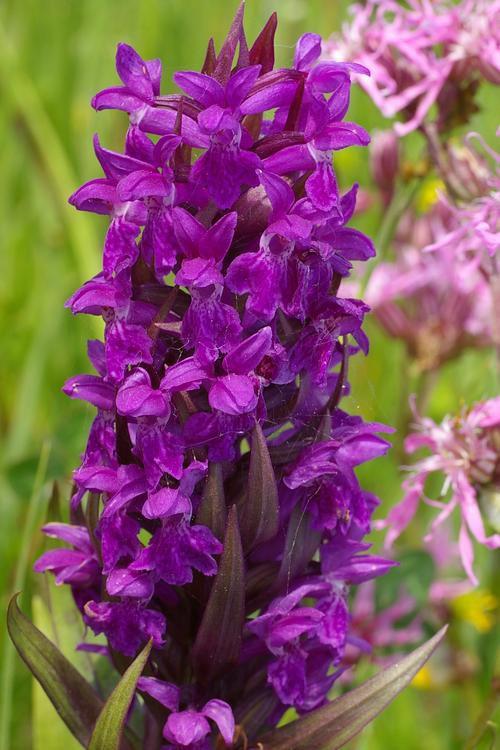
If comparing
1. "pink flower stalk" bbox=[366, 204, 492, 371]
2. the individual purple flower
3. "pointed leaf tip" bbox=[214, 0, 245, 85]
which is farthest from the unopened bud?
the individual purple flower

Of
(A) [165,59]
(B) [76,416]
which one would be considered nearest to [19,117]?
(A) [165,59]

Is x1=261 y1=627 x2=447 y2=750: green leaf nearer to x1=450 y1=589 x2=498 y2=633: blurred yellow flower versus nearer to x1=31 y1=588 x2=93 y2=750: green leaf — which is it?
x1=31 y1=588 x2=93 y2=750: green leaf

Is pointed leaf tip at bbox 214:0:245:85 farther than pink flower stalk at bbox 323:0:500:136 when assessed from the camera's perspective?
No

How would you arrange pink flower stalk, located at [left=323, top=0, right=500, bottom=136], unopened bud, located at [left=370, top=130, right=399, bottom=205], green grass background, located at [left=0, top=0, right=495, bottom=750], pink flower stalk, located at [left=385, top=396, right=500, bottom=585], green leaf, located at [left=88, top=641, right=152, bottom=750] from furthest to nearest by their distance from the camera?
unopened bud, located at [left=370, top=130, right=399, bottom=205] → green grass background, located at [left=0, top=0, right=495, bottom=750] → pink flower stalk, located at [left=323, top=0, right=500, bottom=136] → pink flower stalk, located at [left=385, top=396, right=500, bottom=585] → green leaf, located at [left=88, top=641, right=152, bottom=750]

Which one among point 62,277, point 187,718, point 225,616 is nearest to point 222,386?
point 225,616

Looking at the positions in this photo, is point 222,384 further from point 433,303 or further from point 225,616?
point 433,303

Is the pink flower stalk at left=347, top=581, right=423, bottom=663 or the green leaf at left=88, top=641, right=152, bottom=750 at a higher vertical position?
the green leaf at left=88, top=641, right=152, bottom=750
